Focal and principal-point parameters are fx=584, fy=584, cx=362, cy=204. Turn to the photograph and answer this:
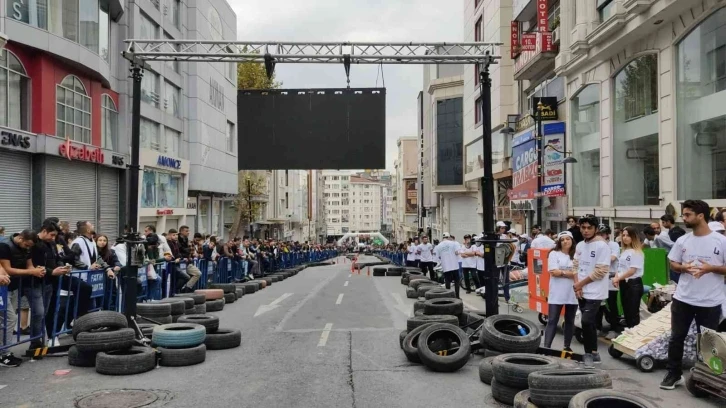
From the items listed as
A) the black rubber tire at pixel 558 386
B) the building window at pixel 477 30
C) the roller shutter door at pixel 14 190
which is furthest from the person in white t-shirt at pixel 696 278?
the building window at pixel 477 30

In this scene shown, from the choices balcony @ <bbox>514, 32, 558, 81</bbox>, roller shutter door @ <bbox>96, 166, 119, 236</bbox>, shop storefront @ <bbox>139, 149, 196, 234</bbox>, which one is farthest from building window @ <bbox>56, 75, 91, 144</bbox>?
balcony @ <bbox>514, 32, 558, 81</bbox>

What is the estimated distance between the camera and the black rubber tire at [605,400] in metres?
5.15

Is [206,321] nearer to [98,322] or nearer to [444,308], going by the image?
[98,322]

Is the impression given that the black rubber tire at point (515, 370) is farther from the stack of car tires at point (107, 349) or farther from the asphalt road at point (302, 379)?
the stack of car tires at point (107, 349)

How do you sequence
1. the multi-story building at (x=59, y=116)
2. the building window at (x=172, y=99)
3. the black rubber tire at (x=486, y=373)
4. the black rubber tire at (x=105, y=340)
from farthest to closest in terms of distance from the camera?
the building window at (x=172, y=99)
the multi-story building at (x=59, y=116)
the black rubber tire at (x=105, y=340)
the black rubber tire at (x=486, y=373)

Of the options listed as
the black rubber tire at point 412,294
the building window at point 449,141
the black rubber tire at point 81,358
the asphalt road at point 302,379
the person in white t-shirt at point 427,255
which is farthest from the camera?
the building window at point 449,141

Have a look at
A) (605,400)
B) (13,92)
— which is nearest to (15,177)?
(13,92)

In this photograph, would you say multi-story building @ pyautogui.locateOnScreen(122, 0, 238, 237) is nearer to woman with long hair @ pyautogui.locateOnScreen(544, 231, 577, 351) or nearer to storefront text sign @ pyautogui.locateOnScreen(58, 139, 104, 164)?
storefront text sign @ pyautogui.locateOnScreen(58, 139, 104, 164)

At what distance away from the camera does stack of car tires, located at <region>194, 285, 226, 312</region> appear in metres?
14.2

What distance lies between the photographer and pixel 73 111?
76.3ft

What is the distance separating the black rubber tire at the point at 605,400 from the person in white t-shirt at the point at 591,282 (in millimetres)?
2504

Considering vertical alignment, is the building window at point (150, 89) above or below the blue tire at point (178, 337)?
above

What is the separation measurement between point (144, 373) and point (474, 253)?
1167 cm

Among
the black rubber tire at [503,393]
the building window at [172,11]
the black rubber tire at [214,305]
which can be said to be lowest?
the black rubber tire at [214,305]
